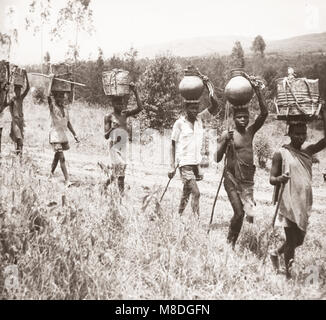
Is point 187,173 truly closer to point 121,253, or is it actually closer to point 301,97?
point 121,253

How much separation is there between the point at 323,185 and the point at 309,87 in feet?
21.3

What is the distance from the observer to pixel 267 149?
1266cm

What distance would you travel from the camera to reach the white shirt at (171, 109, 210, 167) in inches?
221

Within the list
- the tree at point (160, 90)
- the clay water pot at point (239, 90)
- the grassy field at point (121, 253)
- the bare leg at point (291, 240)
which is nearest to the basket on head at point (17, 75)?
the grassy field at point (121, 253)

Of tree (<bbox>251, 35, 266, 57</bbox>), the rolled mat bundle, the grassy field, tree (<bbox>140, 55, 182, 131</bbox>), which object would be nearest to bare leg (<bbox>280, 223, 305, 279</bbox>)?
the grassy field

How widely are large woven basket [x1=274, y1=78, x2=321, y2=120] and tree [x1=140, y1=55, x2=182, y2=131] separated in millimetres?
12167

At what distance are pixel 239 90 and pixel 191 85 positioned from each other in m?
1.00

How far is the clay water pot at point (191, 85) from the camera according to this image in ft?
17.8

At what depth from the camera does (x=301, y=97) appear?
4000 mm

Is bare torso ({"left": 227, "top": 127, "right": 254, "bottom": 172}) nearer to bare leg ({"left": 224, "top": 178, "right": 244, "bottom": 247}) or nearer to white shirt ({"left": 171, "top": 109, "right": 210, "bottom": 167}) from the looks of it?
bare leg ({"left": 224, "top": 178, "right": 244, "bottom": 247})

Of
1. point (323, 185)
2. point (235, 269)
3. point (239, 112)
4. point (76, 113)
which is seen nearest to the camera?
point (235, 269)

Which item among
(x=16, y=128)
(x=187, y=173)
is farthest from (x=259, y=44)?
(x=187, y=173)
